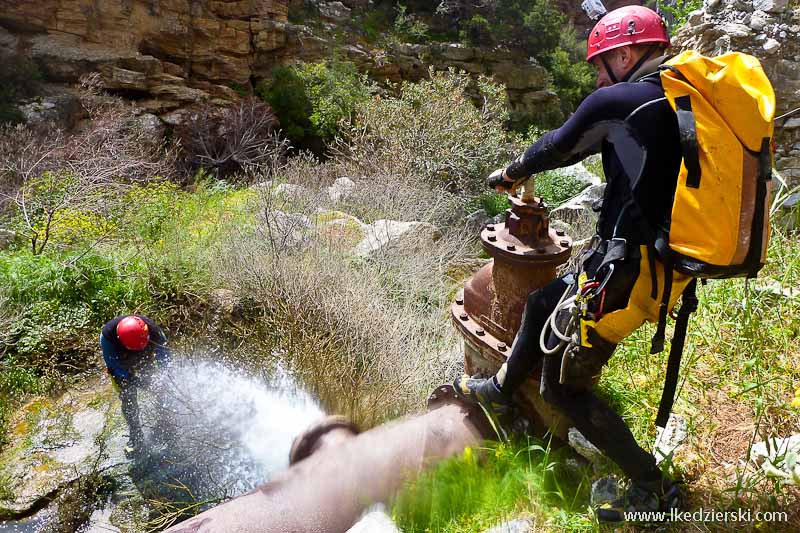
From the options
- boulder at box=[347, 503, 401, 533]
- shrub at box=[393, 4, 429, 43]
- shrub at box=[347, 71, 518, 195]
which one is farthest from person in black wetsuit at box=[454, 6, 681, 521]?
shrub at box=[393, 4, 429, 43]

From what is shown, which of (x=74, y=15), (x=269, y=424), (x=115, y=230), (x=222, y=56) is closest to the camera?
(x=269, y=424)

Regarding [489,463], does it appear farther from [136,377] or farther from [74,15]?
[74,15]

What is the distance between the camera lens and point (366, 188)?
7016 millimetres

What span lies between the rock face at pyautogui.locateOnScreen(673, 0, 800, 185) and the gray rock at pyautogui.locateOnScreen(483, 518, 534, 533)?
581 cm

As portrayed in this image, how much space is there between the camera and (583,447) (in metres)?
2.14

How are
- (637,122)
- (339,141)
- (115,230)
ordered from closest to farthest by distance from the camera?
(637,122), (115,230), (339,141)

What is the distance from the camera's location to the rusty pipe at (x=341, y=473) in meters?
1.84

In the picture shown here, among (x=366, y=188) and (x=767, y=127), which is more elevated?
(x=767, y=127)

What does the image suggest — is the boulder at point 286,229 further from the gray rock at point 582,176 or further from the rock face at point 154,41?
the rock face at point 154,41

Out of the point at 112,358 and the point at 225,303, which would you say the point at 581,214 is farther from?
the point at 112,358

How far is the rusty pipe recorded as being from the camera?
1.84 m

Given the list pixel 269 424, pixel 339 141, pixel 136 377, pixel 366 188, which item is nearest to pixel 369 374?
pixel 269 424

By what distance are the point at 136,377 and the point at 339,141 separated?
6.77m

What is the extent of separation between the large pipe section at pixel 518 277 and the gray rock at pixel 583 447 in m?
0.04
